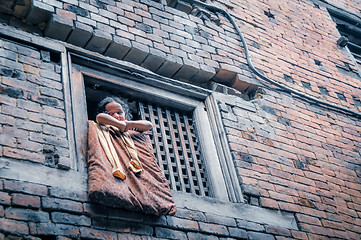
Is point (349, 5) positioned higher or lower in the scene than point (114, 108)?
higher

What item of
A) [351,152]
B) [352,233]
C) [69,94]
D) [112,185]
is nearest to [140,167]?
[112,185]

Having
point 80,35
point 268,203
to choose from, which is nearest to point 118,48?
point 80,35

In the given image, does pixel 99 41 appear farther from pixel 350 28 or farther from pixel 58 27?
pixel 350 28

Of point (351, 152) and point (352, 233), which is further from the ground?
point (351, 152)

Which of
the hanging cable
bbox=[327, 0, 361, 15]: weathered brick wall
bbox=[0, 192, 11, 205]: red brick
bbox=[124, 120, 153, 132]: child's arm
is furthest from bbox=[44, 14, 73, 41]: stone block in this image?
bbox=[327, 0, 361, 15]: weathered brick wall

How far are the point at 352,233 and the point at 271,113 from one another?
1404 millimetres

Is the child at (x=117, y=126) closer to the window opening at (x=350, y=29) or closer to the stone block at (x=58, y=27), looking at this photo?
the stone block at (x=58, y=27)

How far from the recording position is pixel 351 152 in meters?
4.89

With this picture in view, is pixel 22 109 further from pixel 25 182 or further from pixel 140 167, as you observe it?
pixel 140 167

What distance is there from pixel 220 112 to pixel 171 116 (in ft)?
1.59

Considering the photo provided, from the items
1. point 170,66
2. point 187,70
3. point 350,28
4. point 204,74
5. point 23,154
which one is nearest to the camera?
point 23,154

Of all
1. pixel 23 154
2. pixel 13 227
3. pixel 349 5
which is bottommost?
pixel 13 227

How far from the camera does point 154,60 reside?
4184 millimetres

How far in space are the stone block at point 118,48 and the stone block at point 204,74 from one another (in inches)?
31.3
